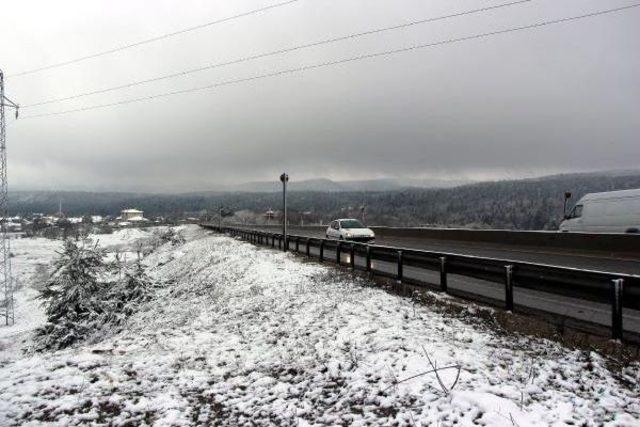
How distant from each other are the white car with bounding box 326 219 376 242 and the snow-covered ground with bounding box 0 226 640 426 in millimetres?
15912

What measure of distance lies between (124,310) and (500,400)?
673 inches

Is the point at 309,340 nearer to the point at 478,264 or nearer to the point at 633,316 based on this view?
the point at 478,264

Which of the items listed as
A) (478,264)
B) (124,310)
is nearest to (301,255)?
(124,310)

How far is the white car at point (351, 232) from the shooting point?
27.6 m

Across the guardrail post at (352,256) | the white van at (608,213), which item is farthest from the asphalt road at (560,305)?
the white van at (608,213)

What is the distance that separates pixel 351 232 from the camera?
27766 millimetres

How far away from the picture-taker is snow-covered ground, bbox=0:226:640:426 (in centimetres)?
581

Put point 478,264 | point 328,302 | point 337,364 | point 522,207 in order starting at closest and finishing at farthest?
point 337,364 < point 478,264 < point 328,302 < point 522,207

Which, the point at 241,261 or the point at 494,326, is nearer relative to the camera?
the point at 494,326

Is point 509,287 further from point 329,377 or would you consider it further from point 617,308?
point 329,377

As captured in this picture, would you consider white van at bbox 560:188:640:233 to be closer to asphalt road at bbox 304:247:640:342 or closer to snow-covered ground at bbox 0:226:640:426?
asphalt road at bbox 304:247:640:342

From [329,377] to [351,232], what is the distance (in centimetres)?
2055

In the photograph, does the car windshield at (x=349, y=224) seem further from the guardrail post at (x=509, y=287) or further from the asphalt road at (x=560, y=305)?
the guardrail post at (x=509, y=287)

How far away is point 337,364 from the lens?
7.68 m
